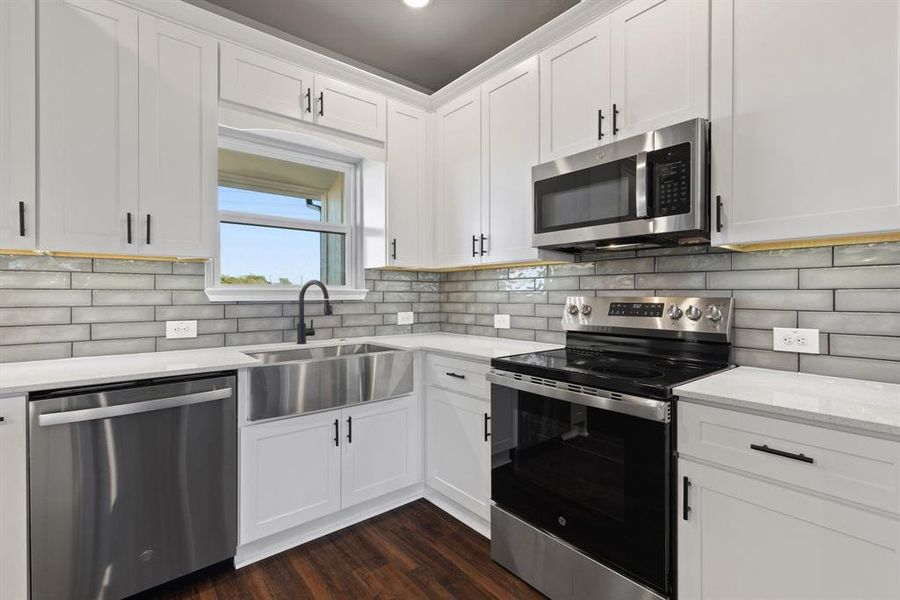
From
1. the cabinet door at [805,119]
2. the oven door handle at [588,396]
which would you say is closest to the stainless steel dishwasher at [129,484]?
the oven door handle at [588,396]

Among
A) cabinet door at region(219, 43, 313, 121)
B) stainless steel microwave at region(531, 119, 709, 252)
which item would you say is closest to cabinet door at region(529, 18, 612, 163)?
stainless steel microwave at region(531, 119, 709, 252)

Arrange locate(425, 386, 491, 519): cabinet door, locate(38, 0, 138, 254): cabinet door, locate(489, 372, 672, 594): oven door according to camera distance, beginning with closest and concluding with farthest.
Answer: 1. locate(489, 372, 672, 594): oven door
2. locate(38, 0, 138, 254): cabinet door
3. locate(425, 386, 491, 519): cabinet door

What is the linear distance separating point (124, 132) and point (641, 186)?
219cm

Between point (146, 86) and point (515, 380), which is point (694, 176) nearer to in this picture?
point (515, 380)

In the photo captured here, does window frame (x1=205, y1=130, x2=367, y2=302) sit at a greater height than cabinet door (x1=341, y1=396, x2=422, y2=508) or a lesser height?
greater

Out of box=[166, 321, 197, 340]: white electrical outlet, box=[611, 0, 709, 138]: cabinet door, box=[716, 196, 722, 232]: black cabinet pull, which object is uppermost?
box=[611, 0, 709, 138]: cabinet door

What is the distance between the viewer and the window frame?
236 cm

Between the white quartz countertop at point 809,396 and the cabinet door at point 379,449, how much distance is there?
1.50 metres

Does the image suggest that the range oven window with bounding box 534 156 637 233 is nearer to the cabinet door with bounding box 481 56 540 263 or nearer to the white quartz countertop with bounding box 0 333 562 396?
the cabinet door with bounding box 481 56 540 263

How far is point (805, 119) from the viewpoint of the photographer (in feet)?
4.61

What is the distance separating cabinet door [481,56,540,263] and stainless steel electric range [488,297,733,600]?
622 millimetres

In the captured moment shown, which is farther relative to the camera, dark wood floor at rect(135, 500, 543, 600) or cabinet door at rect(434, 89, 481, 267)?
cabinet door at rect(434, 89, 481, 267)

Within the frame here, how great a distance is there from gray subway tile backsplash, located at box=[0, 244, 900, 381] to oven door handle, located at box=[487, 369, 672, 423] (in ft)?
2.24

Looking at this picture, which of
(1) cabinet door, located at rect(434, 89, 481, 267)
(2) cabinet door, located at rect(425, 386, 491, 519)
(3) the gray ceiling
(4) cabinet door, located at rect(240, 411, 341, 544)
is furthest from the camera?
(1) cabinet door, located at rect(434, 89, 481, 267)
